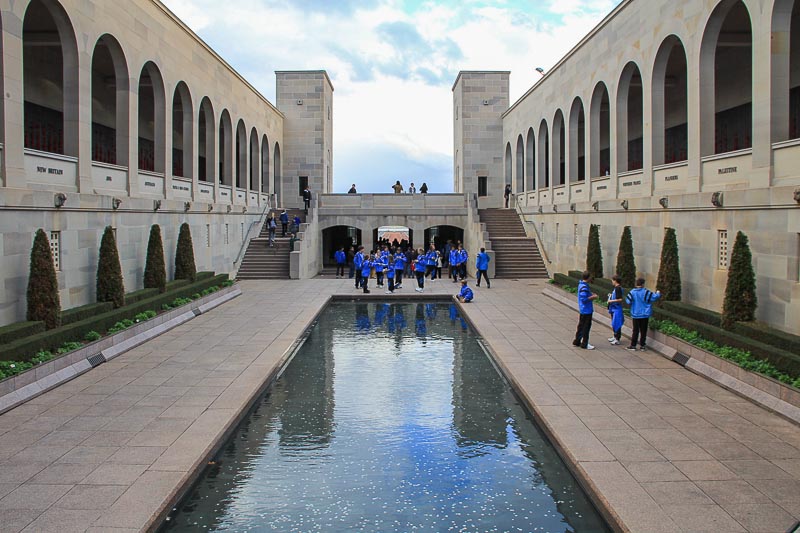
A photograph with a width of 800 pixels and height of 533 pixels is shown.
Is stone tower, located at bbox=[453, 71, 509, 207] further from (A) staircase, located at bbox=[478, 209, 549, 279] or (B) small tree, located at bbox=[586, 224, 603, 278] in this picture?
(B) small tree, located at bbox=[586, 224, 603, 278]

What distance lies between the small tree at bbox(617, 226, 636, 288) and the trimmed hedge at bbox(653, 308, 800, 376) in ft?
12.4

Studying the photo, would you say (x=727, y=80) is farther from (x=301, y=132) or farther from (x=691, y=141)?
(x=301, y=132)

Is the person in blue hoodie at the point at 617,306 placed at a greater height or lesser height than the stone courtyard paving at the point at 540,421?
greater

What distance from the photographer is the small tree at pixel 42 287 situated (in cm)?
1355

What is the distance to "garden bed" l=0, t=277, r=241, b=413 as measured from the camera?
1100cm

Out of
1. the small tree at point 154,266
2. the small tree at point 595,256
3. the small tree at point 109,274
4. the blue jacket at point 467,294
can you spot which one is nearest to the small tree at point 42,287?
the small tree at point 109,274

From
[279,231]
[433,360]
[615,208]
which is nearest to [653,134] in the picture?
[615,208]

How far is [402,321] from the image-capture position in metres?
21.3

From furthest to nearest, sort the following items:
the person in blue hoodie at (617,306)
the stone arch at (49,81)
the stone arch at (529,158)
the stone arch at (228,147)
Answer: the stone arch at (529,158), the stone arch at (228,147), the stone arch at (49,81), the person in blue hoodie at (617,306)

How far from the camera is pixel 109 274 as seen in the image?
16.8m

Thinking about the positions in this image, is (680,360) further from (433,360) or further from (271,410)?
(271,410)

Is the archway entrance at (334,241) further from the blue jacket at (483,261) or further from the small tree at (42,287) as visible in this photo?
the small tree at (42,287)

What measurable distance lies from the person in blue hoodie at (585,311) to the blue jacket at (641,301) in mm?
790

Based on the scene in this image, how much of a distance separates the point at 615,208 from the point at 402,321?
7900 millimetres
